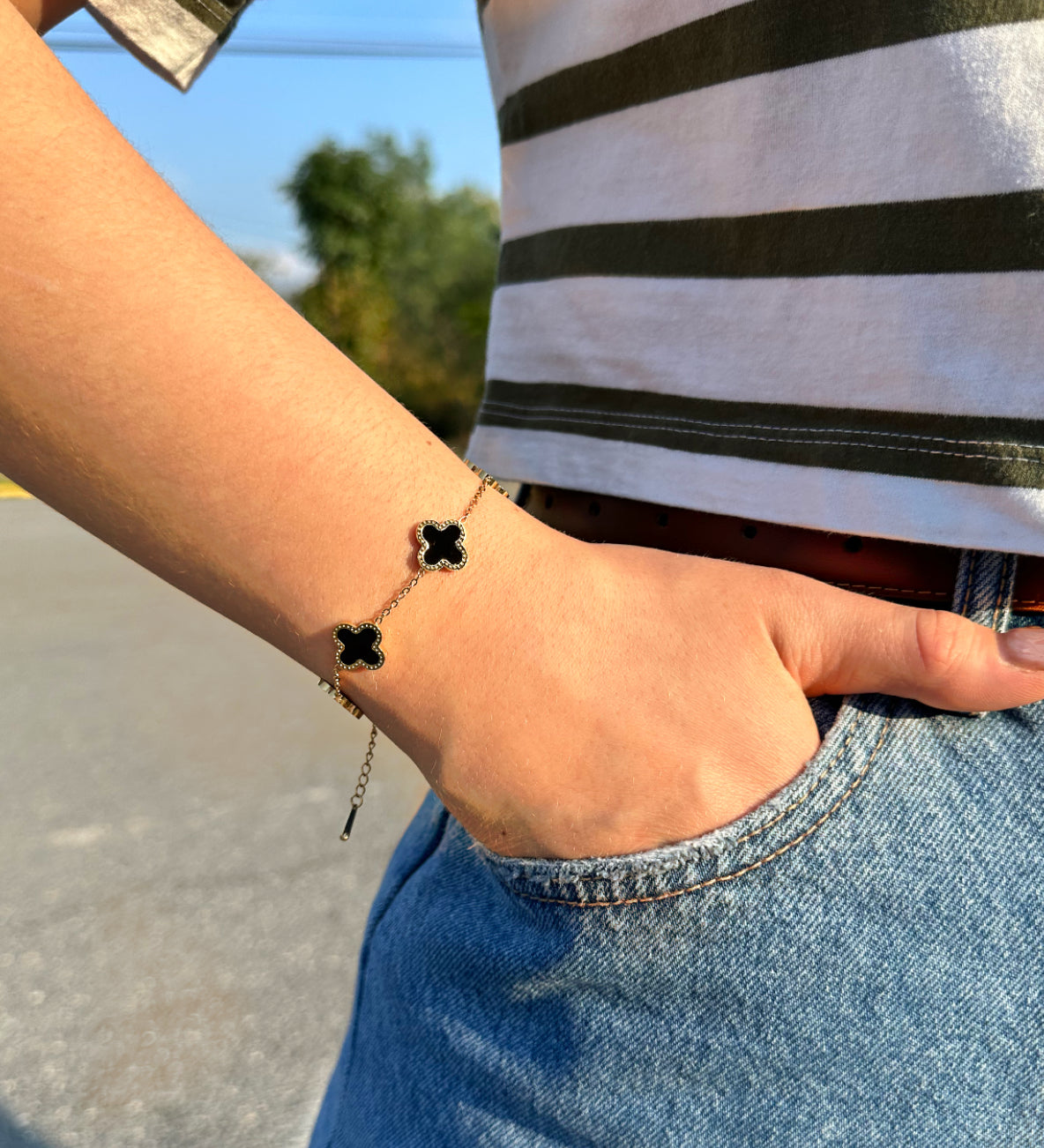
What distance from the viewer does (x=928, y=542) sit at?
689 mm

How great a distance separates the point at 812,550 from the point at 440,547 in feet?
1.04

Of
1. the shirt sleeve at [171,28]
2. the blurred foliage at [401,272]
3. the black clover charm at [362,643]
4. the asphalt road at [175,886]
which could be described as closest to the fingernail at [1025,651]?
the black clover charm at [362,643]

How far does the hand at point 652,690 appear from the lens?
26.0 inches

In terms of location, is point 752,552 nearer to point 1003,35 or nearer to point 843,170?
point 843,170

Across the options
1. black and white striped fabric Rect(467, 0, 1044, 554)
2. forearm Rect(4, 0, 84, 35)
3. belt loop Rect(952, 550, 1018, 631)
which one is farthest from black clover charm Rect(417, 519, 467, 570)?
forearm Rect(4, 0, 84, 35)

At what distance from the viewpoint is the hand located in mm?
659

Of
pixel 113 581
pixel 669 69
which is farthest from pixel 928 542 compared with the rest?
pixel 113 581

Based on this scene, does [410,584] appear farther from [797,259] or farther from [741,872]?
[797,259]

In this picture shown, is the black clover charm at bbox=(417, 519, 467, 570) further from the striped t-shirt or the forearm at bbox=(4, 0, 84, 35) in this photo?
the forearm at bbox=(4, 0, 84, 35)

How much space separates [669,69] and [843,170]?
196 millimetres

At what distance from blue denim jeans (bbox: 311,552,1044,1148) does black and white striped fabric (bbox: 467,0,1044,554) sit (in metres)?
0.12

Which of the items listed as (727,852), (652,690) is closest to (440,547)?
(652,690)

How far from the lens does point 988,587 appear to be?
697 millimetres

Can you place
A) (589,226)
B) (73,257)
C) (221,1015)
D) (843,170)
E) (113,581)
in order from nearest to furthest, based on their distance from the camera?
(73,257)
(843,170)
(589,226)
(221,1015)
(113,581)
